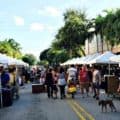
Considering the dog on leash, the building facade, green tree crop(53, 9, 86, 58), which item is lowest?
the dog on leash

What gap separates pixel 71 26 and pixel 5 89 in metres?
53.6

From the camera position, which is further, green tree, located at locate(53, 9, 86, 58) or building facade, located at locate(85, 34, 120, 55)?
green tree, located at locate(53, 9, 86, 58)

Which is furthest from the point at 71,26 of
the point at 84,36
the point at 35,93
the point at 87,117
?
the point at 87,117

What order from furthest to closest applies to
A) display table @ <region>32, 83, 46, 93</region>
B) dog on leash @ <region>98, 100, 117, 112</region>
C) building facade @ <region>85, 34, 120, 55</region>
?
building facade @ <region>85, 34, 120, 55</region> → display table @ <region>32, 83, 46, 93</region> → dog on leash @ <region>98, 100, 117, 112</region>

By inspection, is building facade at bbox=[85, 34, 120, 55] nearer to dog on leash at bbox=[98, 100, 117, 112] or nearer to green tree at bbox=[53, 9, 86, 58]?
green tree at bbox=[53, 9, 86, 58]

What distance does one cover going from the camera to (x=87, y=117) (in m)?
18.8

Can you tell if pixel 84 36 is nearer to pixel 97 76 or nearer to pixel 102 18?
pixel 102 18

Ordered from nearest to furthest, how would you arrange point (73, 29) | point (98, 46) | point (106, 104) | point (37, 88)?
point (106, 104) → point (37, 88) → point (73, 29) → point (98, 46)

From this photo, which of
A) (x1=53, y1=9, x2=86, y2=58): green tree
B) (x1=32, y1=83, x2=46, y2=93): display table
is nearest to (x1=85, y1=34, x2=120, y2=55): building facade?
(x1=53, y1=9, x2=86, y2=58): green tree

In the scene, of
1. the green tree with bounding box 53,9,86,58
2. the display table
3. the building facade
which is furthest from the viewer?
the green tree with bounding box 53,9,86,58

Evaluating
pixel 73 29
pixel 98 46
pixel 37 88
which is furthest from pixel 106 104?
pixel 98 46

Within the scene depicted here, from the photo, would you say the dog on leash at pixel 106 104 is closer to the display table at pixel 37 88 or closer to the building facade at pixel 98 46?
the display table at pixel 37 88

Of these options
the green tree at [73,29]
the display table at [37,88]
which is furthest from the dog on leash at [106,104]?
the green tree at [73,29]

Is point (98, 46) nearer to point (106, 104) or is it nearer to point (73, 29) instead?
point (73, 29)
